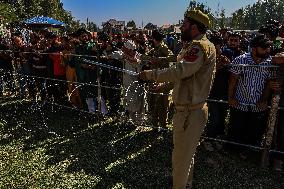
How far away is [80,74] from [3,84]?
3.64m

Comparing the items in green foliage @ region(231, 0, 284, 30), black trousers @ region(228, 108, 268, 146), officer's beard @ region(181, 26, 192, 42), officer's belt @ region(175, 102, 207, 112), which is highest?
green foliage @ region(231, 0, 284, 30)

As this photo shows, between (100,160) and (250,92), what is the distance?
8.50ft

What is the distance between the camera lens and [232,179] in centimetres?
505

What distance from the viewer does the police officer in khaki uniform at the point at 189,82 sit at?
3.61 m

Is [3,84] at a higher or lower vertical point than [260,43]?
lower

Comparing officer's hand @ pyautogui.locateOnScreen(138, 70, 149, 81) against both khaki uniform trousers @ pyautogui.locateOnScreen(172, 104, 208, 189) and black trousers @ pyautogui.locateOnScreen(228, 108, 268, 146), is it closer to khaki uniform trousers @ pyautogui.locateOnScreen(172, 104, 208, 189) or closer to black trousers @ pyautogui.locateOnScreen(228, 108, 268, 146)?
khaki uniform trousers @ pyautogui.locateOnScreen(172, 104, 208, 189)

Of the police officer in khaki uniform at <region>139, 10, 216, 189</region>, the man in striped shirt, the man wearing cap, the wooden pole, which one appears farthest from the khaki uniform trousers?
the man wearing cap

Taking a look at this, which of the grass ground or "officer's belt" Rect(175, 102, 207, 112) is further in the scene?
the grass ground

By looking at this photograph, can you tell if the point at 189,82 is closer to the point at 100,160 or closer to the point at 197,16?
the point at 197,16

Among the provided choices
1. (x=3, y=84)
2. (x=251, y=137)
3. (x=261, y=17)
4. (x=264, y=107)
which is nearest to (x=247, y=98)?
(x=264, y=107)

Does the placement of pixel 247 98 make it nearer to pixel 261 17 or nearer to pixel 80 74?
pixel 80 74

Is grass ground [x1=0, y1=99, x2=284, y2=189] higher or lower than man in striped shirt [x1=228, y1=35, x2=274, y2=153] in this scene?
lower

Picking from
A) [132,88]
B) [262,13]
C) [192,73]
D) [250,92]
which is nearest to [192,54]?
[192,73]

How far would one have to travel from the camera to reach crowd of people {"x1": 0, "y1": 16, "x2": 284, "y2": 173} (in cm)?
555
